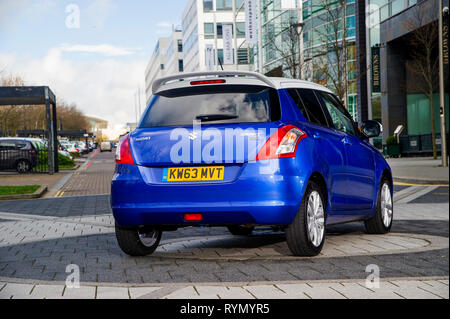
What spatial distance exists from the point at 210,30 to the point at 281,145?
240 feet

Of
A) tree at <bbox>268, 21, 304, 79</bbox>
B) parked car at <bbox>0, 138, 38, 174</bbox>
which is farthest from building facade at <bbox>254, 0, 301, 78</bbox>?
parked car at <bbox>0, 138, 38, 174</bbox>

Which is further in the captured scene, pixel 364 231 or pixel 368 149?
pixel 364 231

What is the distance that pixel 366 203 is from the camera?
731 cm

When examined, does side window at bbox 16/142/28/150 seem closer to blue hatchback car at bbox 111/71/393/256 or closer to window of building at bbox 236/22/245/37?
blue hatchback car at bbox 111/71/393/256

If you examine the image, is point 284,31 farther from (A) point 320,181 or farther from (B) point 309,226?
(B) point 309,226

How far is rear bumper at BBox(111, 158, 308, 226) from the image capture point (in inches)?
223

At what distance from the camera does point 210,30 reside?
77438mm

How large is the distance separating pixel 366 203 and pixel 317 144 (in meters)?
1.47

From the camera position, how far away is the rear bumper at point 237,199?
566 centimetres

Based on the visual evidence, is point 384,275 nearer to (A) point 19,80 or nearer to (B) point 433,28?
(B) point 433,28

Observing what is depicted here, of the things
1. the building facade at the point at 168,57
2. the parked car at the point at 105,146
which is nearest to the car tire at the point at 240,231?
the parked car at the point at 105,146

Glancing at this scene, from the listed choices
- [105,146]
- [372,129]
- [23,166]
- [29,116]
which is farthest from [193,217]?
[105,146]

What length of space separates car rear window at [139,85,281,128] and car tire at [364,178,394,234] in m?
2.28
